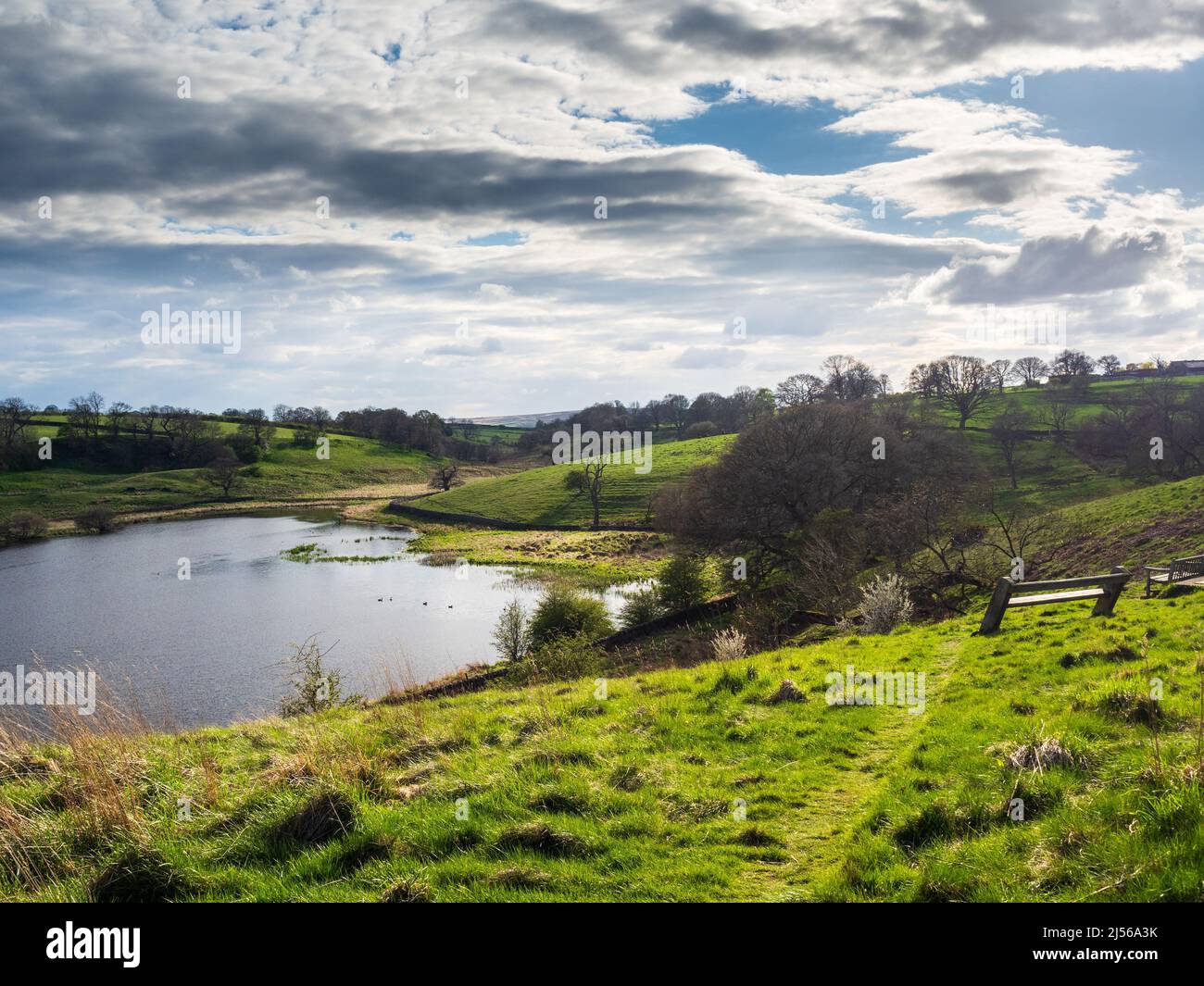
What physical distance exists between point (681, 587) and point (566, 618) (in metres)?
7.86

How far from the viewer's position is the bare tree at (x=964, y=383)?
10644 centimetres

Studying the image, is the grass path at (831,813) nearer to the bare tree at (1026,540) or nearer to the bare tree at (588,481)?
the bare tree at (1026,540)

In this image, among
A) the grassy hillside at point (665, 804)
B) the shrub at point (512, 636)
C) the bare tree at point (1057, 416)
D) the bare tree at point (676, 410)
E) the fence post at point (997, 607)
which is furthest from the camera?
the bare tree at point (676, 410)

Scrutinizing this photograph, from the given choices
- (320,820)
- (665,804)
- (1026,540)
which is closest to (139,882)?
(320,820)

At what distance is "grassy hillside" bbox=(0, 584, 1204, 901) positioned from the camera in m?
5.63

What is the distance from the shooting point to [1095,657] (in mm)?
11391

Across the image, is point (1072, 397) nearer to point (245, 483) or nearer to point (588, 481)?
point (588, 481)

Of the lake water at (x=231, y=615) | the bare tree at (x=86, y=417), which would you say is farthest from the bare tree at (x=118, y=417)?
the lake water at (x=231, y=615)

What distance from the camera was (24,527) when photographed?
89688mm

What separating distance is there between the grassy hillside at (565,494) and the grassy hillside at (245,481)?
29.3 m
